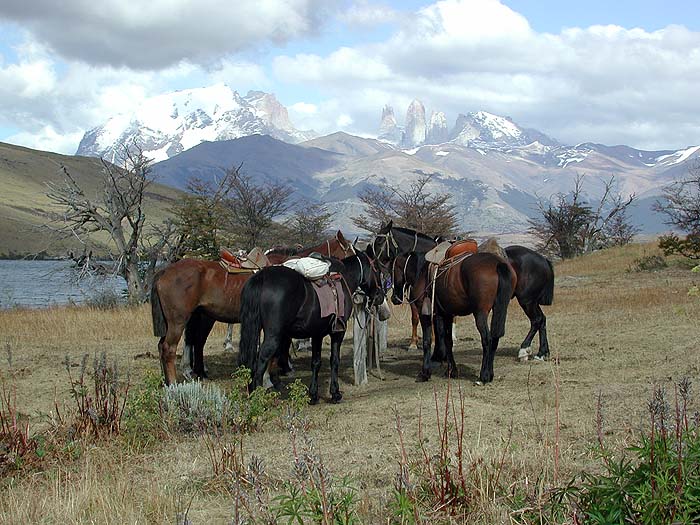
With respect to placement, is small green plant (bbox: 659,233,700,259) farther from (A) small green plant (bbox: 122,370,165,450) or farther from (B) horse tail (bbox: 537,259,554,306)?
(A) small green plant (bbox: 122,370,165,450)

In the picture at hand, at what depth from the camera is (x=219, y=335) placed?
54.5 feet

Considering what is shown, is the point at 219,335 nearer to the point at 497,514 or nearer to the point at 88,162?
A: the point at 497,514

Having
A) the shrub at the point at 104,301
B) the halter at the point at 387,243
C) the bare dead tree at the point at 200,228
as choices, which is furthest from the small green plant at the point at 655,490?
the bare dead tree at the point at 200,228

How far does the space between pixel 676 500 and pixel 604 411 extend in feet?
13.5

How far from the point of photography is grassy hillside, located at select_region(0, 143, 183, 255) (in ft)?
400

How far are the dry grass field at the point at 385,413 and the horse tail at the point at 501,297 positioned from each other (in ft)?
2.54

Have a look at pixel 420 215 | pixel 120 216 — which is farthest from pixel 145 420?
pixel 420 215

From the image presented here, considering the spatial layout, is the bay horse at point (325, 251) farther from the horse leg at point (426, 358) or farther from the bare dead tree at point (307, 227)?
the bare dead tree at point (307, 227)

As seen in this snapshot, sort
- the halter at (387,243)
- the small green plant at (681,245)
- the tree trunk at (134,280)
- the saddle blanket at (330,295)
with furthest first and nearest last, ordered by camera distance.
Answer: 1. the small green plant at (681,245)
2. the tree trunk at (134,280)
3. the halter at (387,243)
4. the saddle blanket at (330,295)

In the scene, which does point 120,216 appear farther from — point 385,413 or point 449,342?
point 385,413

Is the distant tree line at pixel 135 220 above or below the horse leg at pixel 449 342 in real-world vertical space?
above

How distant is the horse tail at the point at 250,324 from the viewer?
9062 mm

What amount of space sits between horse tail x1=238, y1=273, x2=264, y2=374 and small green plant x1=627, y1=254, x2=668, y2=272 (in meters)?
25.6

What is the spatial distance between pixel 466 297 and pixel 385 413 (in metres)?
2.90
